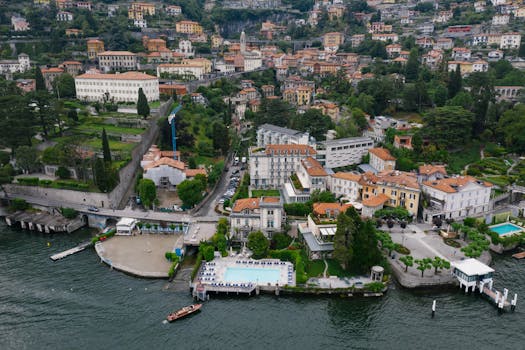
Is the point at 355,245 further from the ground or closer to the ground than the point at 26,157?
closer to the ground

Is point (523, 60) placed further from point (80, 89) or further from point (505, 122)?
point (80, 89)

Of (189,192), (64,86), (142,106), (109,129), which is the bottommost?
(189,192)

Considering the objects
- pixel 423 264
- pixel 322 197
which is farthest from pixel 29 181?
pixel 423 264

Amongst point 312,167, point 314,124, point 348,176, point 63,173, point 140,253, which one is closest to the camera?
point 140,253

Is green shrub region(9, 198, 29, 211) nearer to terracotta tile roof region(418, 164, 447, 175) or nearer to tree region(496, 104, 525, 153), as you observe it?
terracotta tile roof region(418, 164, 447, 175)

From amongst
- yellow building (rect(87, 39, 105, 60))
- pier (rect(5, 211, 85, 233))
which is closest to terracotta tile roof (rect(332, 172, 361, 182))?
pier (rect(5, 211, 85, 233))

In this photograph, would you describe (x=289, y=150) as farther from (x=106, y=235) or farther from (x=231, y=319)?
(x=231, y=319)

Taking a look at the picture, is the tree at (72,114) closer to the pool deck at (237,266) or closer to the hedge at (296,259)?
the pool deck at (237,266)
